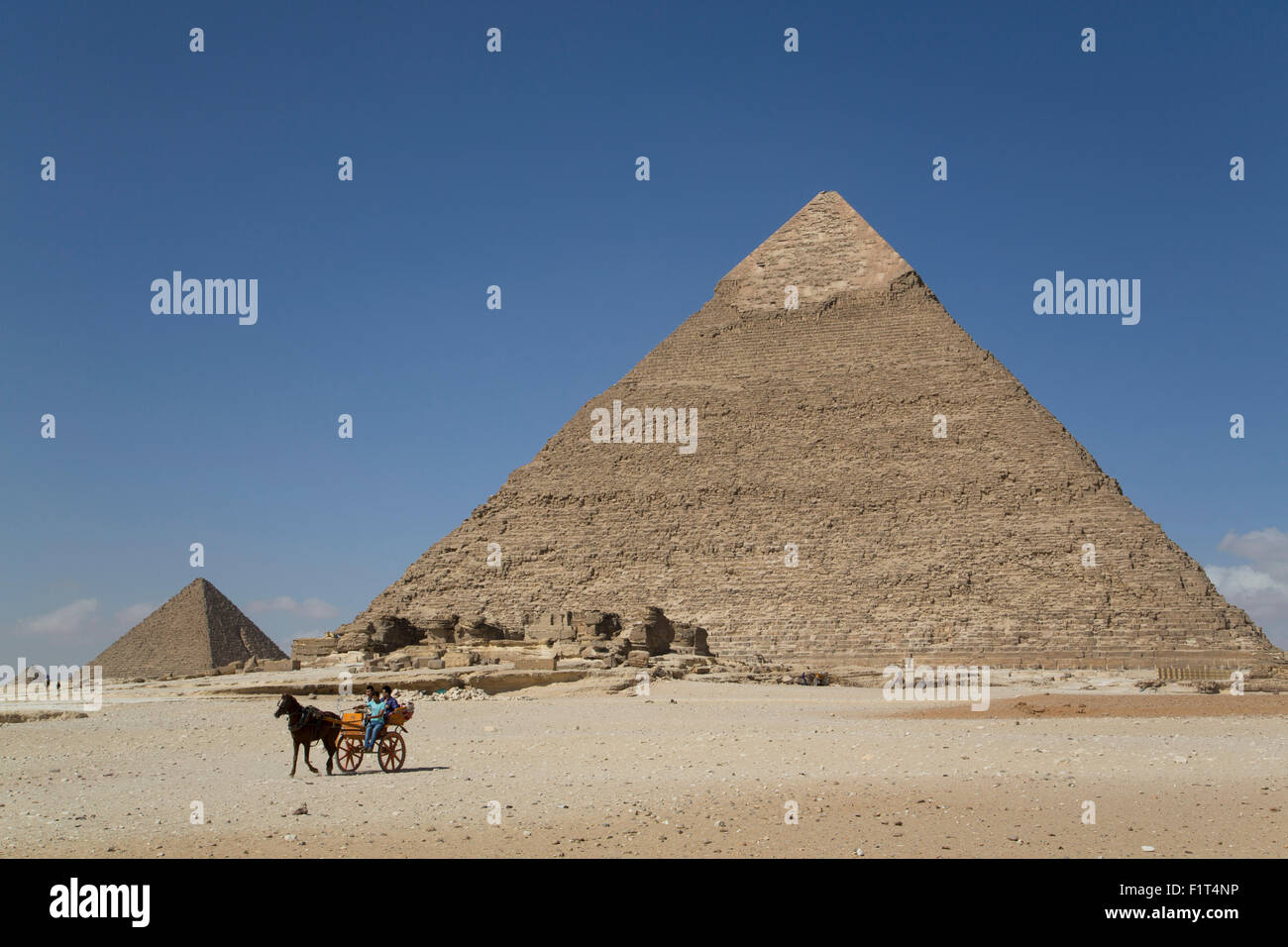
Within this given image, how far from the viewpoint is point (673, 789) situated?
741 centimetres

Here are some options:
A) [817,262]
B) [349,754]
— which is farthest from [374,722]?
[817,262]

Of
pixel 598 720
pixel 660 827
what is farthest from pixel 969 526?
pixel 660 827

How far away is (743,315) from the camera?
56.4 metres

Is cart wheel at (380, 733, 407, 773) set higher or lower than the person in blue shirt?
lower

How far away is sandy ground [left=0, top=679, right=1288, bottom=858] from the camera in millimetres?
5680

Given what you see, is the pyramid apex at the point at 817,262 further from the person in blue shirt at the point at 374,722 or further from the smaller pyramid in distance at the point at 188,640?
the person in blue shirt at the point at 374,722

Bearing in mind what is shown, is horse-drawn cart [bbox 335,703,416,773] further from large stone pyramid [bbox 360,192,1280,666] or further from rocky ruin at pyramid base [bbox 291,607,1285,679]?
large stone pyramid [bbox 360,192,1280,666]

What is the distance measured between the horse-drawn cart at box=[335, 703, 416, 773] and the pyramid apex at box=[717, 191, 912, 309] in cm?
4833

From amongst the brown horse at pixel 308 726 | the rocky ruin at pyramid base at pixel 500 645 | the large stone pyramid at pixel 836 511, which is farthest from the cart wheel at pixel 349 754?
the large stone pyramid at pixel 836 511

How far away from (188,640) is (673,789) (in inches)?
1275

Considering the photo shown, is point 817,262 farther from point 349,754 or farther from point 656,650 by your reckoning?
point 349,754

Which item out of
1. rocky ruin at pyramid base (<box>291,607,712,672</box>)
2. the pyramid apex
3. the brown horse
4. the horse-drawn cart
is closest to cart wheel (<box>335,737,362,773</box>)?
the horse-drawn cart

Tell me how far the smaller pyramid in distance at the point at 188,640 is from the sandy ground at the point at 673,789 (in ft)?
76.1
